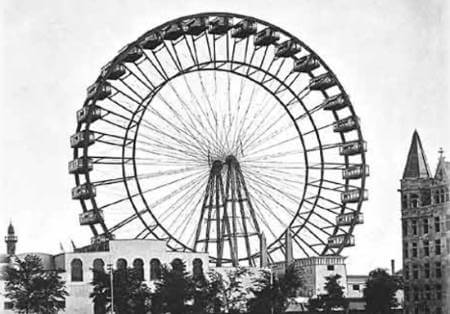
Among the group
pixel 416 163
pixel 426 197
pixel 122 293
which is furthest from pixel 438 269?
pixel 122 293

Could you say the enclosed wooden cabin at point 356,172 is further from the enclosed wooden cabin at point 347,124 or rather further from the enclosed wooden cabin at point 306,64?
the enclosed wooden cabin at point 306,64

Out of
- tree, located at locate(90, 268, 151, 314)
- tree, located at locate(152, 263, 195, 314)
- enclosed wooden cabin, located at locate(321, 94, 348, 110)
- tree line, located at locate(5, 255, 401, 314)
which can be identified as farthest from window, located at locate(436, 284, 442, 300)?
tree, located at locate(90, 268, 151, 314)

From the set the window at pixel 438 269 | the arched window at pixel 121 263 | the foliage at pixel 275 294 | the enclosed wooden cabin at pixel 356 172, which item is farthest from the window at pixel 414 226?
the arched window at pixel 121 263

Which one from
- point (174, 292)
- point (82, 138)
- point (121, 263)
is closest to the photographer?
point (174, 292)

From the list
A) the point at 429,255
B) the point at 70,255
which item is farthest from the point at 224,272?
the point at 429,255

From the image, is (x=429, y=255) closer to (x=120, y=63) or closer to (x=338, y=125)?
(x=338, y=125)

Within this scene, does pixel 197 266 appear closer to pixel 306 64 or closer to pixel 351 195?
pixel 351 195
